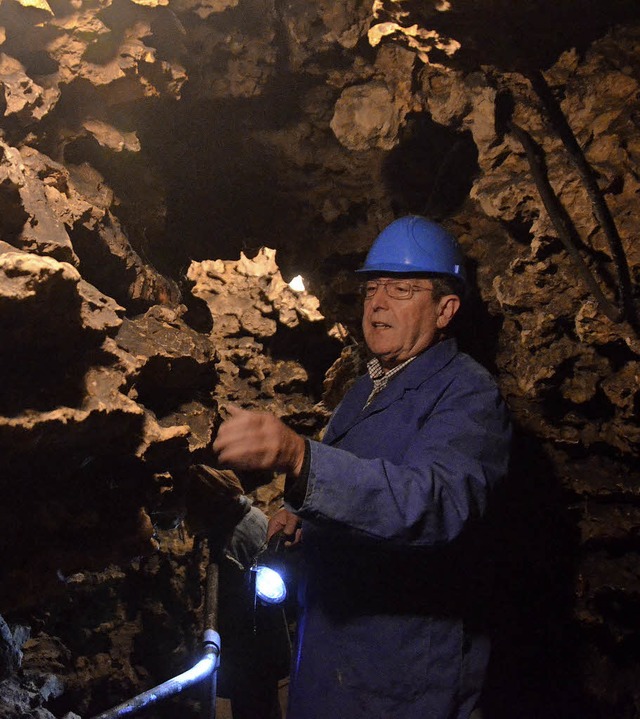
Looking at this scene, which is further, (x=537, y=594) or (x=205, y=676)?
(x=537, y=594)

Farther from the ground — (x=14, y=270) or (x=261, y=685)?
(x=14, y=270)

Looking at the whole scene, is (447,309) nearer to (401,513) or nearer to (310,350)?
(401,513)

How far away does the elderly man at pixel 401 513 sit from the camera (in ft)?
5.60

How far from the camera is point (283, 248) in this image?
4.51m

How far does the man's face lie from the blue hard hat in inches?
3.6

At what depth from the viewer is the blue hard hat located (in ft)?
9.11

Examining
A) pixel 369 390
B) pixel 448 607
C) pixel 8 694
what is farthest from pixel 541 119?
pixel 8 694

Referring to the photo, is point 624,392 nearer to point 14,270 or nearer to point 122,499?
point 122,499

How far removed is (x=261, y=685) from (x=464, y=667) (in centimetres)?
221

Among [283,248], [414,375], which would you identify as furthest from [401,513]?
[283,248]

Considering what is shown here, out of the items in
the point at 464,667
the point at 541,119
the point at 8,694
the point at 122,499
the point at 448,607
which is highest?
the point at 541,119

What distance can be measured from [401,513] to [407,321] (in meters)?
1.18

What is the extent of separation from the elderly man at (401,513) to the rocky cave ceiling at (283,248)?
0.66 m

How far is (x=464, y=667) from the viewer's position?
209cm
